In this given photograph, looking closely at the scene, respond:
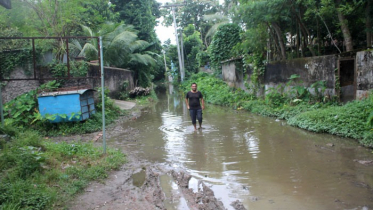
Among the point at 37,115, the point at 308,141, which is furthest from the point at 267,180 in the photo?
the point at 37,115

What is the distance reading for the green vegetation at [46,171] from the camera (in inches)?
155

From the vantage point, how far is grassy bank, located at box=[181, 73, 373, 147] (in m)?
7.82

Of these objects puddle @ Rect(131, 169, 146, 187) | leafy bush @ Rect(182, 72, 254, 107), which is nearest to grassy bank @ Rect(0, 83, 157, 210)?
puddle @ Rect(131, 169, 146, 187)

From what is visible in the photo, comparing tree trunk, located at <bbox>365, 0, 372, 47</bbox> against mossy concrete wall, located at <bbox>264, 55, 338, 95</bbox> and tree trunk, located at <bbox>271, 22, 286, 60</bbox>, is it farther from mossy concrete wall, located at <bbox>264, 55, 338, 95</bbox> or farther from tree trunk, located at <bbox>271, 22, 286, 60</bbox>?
tree trunk, located at <bbox>271, 22, 286, 60</bbox>

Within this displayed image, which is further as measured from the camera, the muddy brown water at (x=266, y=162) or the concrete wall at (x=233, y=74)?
the concrete wall at (x=233, y=74)

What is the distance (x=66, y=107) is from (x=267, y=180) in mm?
6954

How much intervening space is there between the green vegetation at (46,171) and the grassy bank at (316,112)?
18.8 ft

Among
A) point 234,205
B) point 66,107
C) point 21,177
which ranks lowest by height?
point 234,205

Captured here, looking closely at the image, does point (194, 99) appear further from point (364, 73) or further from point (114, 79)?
point (114, 79)

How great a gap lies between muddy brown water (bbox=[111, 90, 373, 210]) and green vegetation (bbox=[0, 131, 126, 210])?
124cm

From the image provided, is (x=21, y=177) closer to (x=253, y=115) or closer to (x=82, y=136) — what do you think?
(x=82, y=136)

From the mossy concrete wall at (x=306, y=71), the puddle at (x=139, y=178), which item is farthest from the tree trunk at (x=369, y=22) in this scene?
the puddle at (x=139, y=178)

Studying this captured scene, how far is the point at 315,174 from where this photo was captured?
5355mm

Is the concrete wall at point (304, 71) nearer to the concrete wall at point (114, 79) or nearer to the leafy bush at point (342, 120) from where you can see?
the leafy bush at point (342, 120)
